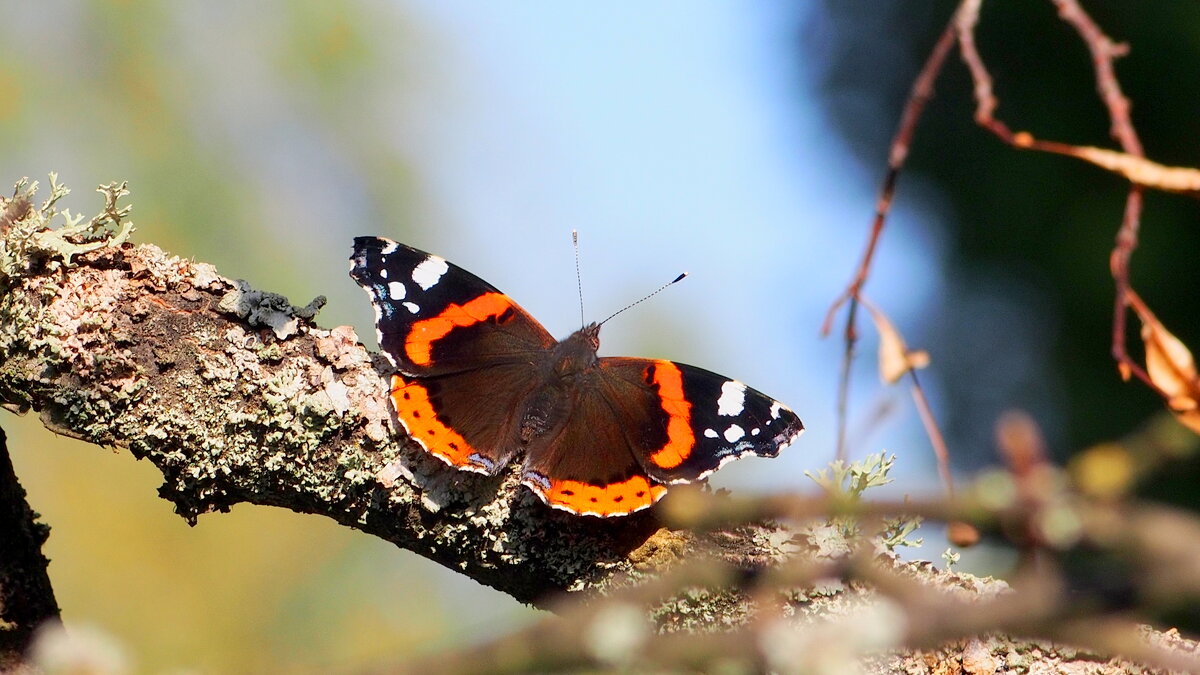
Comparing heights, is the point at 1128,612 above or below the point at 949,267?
below

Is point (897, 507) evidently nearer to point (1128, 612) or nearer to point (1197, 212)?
point (1128, 612)

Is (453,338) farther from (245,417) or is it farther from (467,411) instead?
(245,417)

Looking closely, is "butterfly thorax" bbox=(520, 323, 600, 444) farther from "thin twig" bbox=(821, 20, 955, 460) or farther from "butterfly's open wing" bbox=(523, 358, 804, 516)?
"thin twig" bbox=(821, 20, 955, 460)

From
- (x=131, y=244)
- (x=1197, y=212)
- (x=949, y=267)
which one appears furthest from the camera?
(x=949, y=267)

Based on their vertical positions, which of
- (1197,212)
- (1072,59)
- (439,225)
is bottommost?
(1197,212)

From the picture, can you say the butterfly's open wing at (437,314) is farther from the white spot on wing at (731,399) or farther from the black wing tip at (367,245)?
the white spot on wing at (731,399)

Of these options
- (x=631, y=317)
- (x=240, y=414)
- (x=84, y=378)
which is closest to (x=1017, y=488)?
(x=240, y=414)

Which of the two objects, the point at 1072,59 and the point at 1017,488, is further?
the point at 1072,59

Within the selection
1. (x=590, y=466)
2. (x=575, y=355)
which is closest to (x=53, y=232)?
(x=590, y=466)
